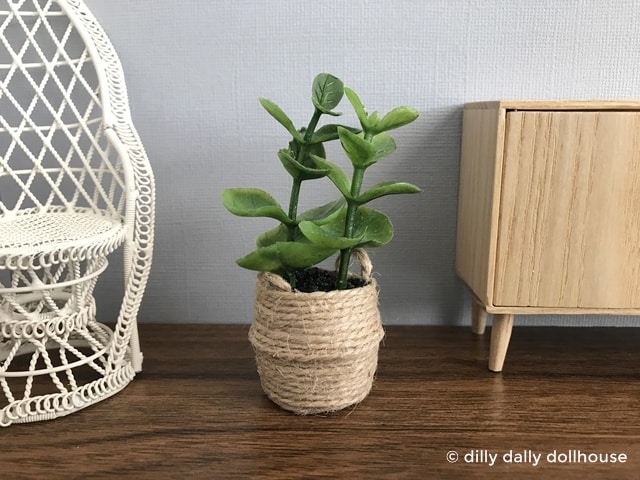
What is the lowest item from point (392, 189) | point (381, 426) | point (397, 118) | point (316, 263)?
point (381, 426)

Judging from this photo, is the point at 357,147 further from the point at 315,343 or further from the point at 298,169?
the point at 315,343

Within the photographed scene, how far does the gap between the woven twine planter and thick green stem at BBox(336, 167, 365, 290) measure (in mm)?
41

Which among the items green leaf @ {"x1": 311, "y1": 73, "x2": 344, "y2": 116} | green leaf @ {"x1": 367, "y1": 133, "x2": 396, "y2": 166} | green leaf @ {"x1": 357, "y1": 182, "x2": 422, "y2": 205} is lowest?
green leaf @ {"x1": 357, "y1": 182, "x2": 422, "y2": 205}

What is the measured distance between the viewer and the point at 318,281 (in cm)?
100

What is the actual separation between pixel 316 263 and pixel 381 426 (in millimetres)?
285

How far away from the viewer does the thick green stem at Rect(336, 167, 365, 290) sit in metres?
0.89

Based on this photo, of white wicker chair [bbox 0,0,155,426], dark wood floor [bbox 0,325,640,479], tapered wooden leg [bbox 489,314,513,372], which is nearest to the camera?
dark wood floor [bbox 0,325,640,479]

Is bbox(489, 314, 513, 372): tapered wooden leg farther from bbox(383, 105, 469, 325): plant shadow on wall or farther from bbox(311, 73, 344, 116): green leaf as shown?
bbox(311, 73, 344, 116): green leaf

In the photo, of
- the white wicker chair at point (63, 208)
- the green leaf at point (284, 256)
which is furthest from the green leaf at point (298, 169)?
the white wicker chair at point (63, 208)

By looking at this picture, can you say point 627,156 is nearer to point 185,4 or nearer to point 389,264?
point 389,264

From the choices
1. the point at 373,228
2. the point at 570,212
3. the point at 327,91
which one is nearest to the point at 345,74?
the point at 327,91

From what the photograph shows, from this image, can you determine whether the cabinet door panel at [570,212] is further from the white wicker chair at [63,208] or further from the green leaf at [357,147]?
the white wicker chair at [63,208]

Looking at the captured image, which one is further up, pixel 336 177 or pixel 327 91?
pixel 327 91

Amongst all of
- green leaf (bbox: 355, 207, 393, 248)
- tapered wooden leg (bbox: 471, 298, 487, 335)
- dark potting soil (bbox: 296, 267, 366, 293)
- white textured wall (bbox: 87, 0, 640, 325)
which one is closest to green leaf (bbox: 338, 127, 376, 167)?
green leaf (bbox: 355, 207, 393, 248)
